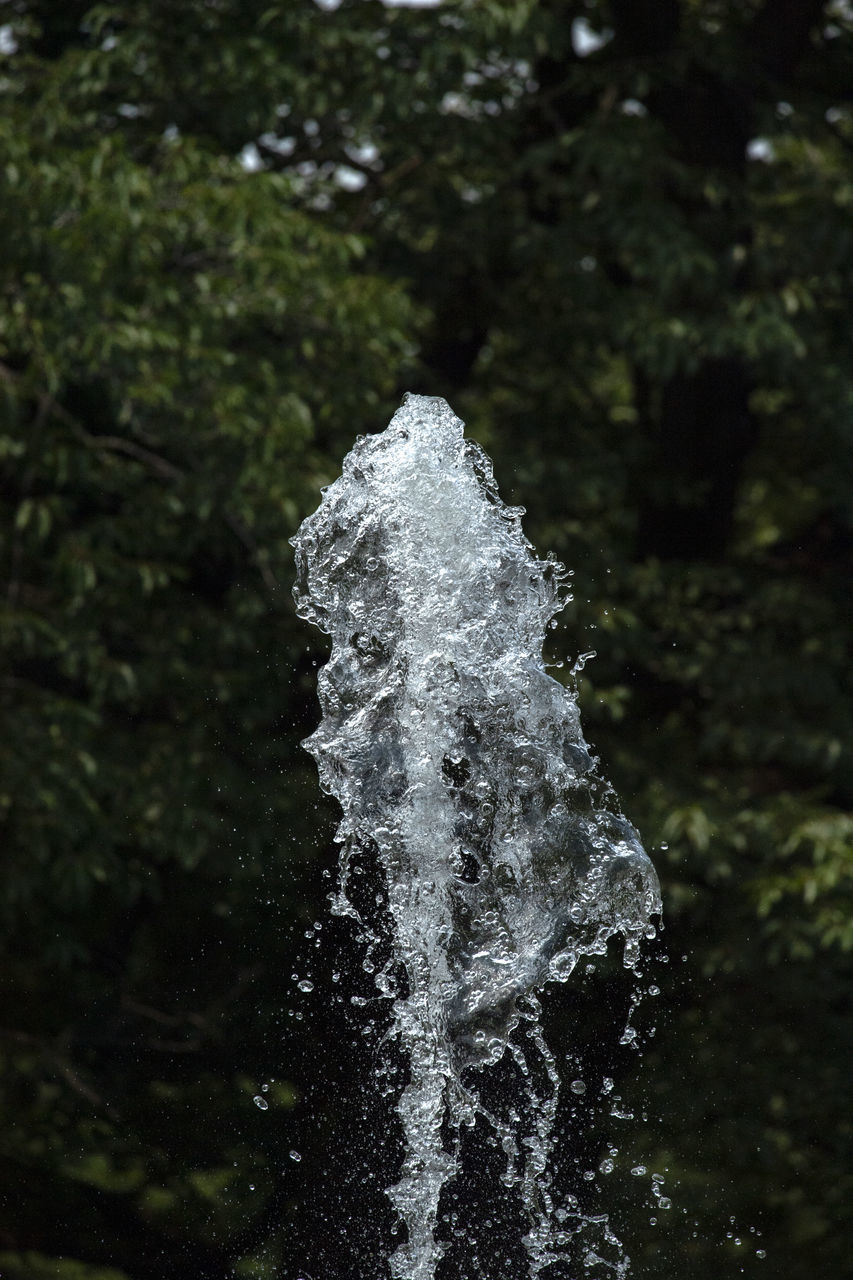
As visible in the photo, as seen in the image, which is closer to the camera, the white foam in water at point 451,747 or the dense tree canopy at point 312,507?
the white foam in water at point 451,747

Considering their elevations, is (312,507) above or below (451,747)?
above

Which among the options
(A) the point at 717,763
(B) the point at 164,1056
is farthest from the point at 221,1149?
(A) the point at 717,763

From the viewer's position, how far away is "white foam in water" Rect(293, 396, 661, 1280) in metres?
3.90

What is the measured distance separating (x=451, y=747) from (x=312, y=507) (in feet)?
6.86

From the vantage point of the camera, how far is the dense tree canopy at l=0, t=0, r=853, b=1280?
571 centimetres

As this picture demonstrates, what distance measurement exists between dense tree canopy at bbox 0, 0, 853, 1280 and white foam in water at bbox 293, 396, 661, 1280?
58.1 inches

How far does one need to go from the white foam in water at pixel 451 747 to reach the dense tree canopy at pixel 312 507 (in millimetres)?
1475

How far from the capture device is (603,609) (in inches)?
280

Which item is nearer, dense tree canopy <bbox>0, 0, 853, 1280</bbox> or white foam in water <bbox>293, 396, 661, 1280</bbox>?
white foam in water <bbox>293, 396, 661, 1280</bbox>

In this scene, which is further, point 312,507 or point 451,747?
point 312,507

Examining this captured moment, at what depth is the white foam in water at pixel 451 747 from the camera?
390cm

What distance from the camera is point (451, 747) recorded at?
4.04m

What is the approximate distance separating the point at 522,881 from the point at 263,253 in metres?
2.75

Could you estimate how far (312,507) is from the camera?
19.3 feet
